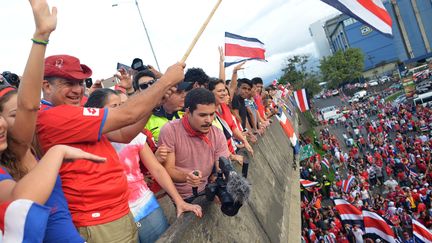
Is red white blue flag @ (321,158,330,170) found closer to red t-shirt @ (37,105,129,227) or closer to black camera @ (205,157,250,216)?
black camera @ (205,157,250,216)

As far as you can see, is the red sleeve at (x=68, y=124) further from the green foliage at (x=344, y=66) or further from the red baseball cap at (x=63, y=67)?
the green foliage at (x=344, y=66)

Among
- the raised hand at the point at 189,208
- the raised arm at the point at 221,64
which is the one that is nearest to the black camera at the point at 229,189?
the raised hand at the point at 189,208

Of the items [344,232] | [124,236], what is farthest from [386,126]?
[124,236]

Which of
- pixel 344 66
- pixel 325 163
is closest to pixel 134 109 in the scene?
pixel 325 163

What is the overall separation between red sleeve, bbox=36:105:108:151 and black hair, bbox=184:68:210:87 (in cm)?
342

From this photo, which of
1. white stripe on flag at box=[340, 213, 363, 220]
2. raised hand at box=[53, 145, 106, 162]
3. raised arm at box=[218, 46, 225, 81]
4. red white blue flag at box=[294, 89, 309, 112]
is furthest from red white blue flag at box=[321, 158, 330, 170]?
raised hand at box=[53, 145, 106, 162]

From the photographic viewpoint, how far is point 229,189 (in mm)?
2918

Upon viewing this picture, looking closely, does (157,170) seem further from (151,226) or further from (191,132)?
(191,132)

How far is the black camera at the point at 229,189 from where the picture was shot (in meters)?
2.91

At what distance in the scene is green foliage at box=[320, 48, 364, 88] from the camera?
84.8 meters

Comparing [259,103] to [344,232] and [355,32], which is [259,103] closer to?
[344,232]

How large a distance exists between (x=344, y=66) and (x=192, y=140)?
87.9 meters

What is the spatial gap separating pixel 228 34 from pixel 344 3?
546 centimetres

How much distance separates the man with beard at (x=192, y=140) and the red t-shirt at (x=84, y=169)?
122cm
